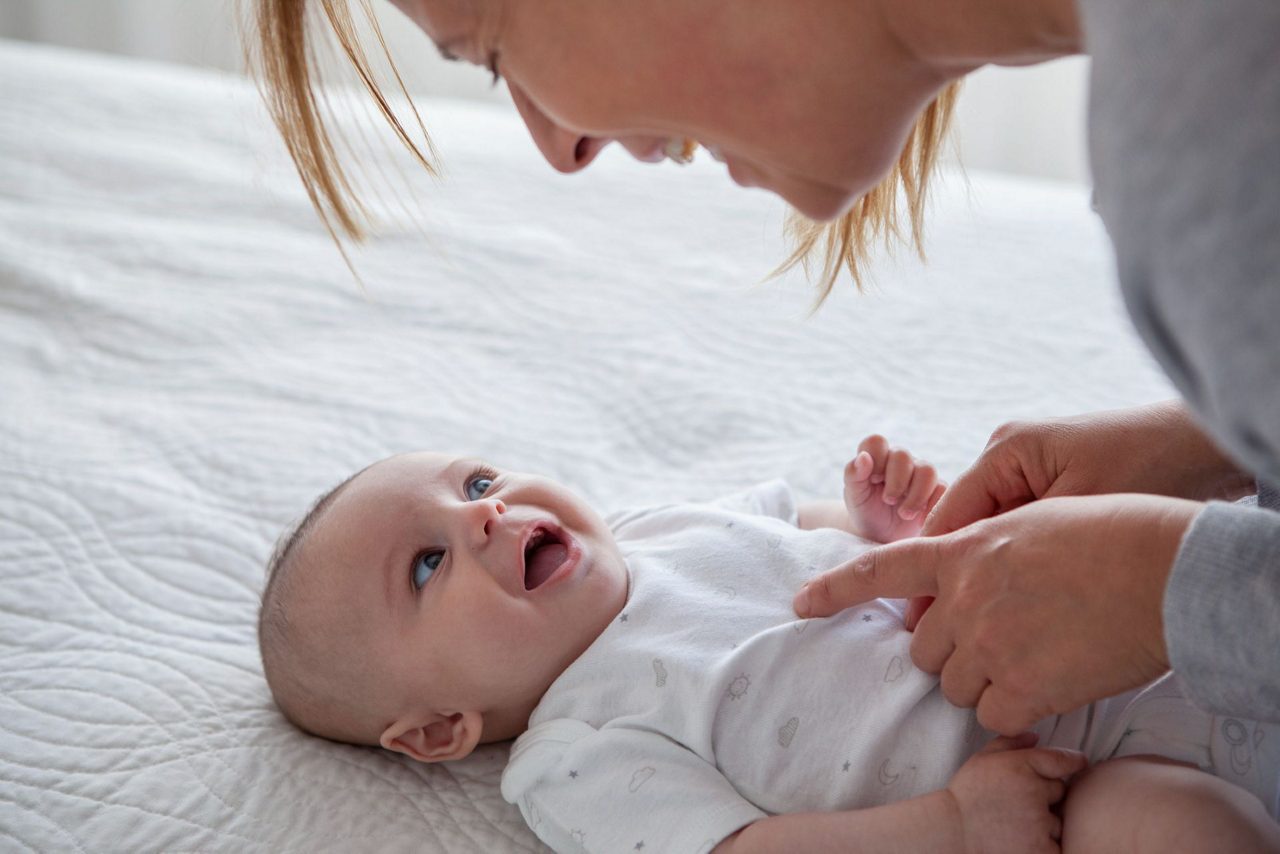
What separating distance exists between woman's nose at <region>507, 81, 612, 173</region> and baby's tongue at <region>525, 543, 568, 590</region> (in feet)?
1.13

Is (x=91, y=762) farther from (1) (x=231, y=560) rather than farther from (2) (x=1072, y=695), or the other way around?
(2) (x=1072, y=695)

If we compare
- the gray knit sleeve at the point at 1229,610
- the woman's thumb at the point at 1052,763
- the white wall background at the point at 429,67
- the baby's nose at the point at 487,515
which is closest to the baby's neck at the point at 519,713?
the baby's nose at the point at 487,515

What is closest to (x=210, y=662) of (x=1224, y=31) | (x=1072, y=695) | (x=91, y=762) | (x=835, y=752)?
(x=91, y=762)

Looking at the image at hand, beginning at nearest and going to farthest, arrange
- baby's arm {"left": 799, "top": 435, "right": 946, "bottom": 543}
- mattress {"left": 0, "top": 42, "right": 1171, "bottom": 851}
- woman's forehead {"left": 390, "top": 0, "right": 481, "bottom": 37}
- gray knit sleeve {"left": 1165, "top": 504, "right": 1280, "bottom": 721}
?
gray knit sleeve {"left": 1165, "top": 504, "right": 1280, "bottom": 721} < woman's forehead {"left": 390, "top": 0, "right": 481, "bottom": 37} < mattress {"left": 0, "top": 42, "right": 1171, "bottom": 851} < baby's arm {"left": 799, "top": 435, "right": 946, "bottom": 543}

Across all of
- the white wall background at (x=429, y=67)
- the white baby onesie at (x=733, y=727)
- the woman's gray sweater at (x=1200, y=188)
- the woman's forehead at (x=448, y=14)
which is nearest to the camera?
the woman's gray sweater at (x=1200, y=188)

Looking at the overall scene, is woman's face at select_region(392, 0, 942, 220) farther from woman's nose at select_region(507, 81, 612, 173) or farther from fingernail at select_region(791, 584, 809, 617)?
fingernail at select_region(791, 584, 809, 617)


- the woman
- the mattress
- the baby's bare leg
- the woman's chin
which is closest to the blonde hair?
the woman

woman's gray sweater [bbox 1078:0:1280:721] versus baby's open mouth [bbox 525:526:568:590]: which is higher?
woman's gray sweater [bbox 1078:0:1280:721]

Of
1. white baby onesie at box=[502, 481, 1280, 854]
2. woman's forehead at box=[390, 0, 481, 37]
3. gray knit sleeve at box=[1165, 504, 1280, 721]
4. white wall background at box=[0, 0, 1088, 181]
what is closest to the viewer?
gray knit sleeve at box=[1165, 504, 1280, 721]

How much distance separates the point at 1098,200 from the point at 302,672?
0.70 meters

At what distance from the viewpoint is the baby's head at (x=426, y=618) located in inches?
39.1

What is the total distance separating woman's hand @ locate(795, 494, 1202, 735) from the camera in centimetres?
73

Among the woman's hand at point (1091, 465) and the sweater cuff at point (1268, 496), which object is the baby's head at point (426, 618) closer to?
the woman's hand at point (1091, 465)

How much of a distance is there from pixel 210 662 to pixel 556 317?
0.73 meters
